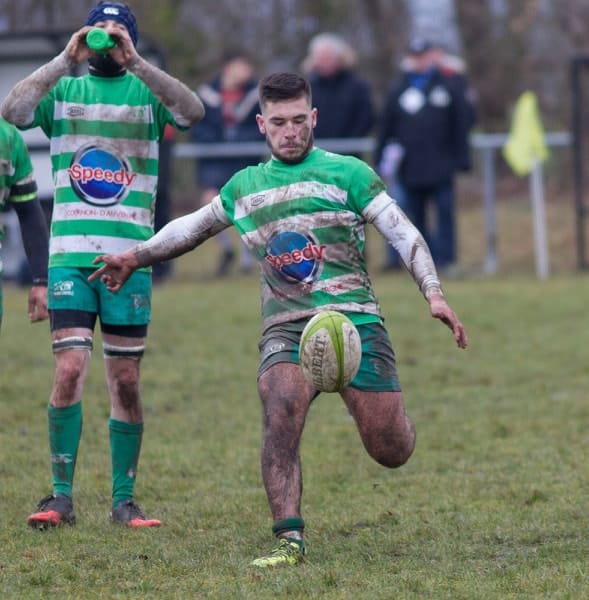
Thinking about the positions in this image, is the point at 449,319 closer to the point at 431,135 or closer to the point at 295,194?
the point at 295,194

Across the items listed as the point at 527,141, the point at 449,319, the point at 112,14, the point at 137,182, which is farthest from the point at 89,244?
the point at 527,141

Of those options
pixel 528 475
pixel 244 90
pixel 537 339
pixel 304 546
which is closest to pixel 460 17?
pixel 244 90

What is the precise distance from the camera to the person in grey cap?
6715mm

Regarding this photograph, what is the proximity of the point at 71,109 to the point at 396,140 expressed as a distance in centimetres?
969

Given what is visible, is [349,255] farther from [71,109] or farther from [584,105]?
[584,105]

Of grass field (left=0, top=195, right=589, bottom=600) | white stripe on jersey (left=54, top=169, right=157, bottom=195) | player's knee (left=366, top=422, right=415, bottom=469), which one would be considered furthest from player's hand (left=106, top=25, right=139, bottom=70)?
grass field (left=0, top=195, right=589, bottom=600)

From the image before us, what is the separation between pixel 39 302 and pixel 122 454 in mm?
864

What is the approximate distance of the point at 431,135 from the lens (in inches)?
627

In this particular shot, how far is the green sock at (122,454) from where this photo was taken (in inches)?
271

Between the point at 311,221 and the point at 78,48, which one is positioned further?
the point at 78,48

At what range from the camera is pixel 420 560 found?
596 centimetres

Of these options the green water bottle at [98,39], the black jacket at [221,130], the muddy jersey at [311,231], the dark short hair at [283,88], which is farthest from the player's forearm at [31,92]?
the black jacket at [221,130]

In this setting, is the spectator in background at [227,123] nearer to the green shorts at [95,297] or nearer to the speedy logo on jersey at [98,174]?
the speedy logo on jersey at [98,174]

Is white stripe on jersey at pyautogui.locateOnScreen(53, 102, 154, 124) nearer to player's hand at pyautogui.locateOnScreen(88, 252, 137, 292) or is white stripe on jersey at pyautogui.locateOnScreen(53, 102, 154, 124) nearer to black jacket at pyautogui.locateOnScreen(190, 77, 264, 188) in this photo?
player's hand at pyautogui.locateOnScreen(88, 252, 137, 292)
